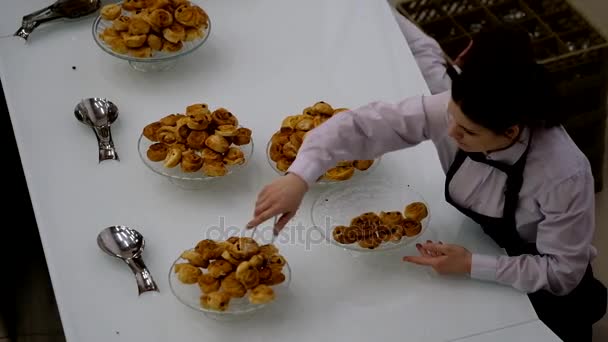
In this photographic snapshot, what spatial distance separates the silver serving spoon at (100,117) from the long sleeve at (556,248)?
71 centimetres

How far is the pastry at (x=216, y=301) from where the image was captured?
51.8 inches

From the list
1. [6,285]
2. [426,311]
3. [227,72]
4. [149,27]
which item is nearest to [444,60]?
[227,72]

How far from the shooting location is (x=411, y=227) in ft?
4.75

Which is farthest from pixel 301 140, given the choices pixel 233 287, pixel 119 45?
pixel 119 45

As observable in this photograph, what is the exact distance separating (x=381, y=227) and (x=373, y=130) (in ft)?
0.56

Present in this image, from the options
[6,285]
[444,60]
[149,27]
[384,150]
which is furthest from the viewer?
[6,285]

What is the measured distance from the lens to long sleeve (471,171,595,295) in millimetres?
1392

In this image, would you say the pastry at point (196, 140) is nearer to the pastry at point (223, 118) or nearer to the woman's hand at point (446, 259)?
the pastry at point (223, 118)

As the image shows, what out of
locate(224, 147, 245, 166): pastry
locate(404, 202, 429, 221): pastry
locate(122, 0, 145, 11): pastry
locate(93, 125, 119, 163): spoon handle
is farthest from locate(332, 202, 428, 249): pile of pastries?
locate(122, 0, 145, 11): pastry

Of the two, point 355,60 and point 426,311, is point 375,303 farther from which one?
point 355,60

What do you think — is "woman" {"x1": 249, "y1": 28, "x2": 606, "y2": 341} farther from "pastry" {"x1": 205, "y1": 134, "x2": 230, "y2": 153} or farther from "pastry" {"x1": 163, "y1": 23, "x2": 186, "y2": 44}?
"pastry" {"x1": 163, "y1": 23, "x2": 186, "y2": 44}

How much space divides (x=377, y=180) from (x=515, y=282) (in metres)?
0.32

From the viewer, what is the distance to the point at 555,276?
143 cm

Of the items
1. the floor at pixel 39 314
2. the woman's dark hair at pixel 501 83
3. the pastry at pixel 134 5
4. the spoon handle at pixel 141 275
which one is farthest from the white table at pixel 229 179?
the floor at pixel 39 314
